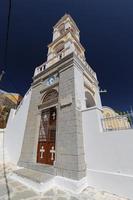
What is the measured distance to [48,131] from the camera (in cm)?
612

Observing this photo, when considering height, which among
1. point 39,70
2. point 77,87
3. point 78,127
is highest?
point 39,70

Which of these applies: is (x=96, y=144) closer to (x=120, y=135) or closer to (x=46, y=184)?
(x=120, y=135)

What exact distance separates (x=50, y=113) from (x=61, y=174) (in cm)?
299

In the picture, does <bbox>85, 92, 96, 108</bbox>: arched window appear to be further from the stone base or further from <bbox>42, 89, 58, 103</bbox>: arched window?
the stone base

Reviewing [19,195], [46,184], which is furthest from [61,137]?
[19,195]

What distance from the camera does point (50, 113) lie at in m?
6.41

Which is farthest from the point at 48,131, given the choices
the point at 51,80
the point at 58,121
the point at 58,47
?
the point at 58,47

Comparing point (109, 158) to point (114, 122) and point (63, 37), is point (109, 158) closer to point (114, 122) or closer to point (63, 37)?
point (114, 122)

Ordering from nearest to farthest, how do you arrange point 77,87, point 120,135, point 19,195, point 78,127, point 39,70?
point 19,195 → point 120,135 → point 78,127 → point 77,87 → point 39,70

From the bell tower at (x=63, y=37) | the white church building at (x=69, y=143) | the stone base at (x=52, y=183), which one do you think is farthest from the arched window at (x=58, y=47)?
the stone base at (x=52, y=183)

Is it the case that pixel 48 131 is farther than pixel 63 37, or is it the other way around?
pixel 63 37

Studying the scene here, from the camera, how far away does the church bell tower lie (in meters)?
4.42

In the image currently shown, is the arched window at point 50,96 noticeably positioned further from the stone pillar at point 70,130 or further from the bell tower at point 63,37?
the bell tower at point 63,37

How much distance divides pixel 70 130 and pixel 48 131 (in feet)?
6.05
